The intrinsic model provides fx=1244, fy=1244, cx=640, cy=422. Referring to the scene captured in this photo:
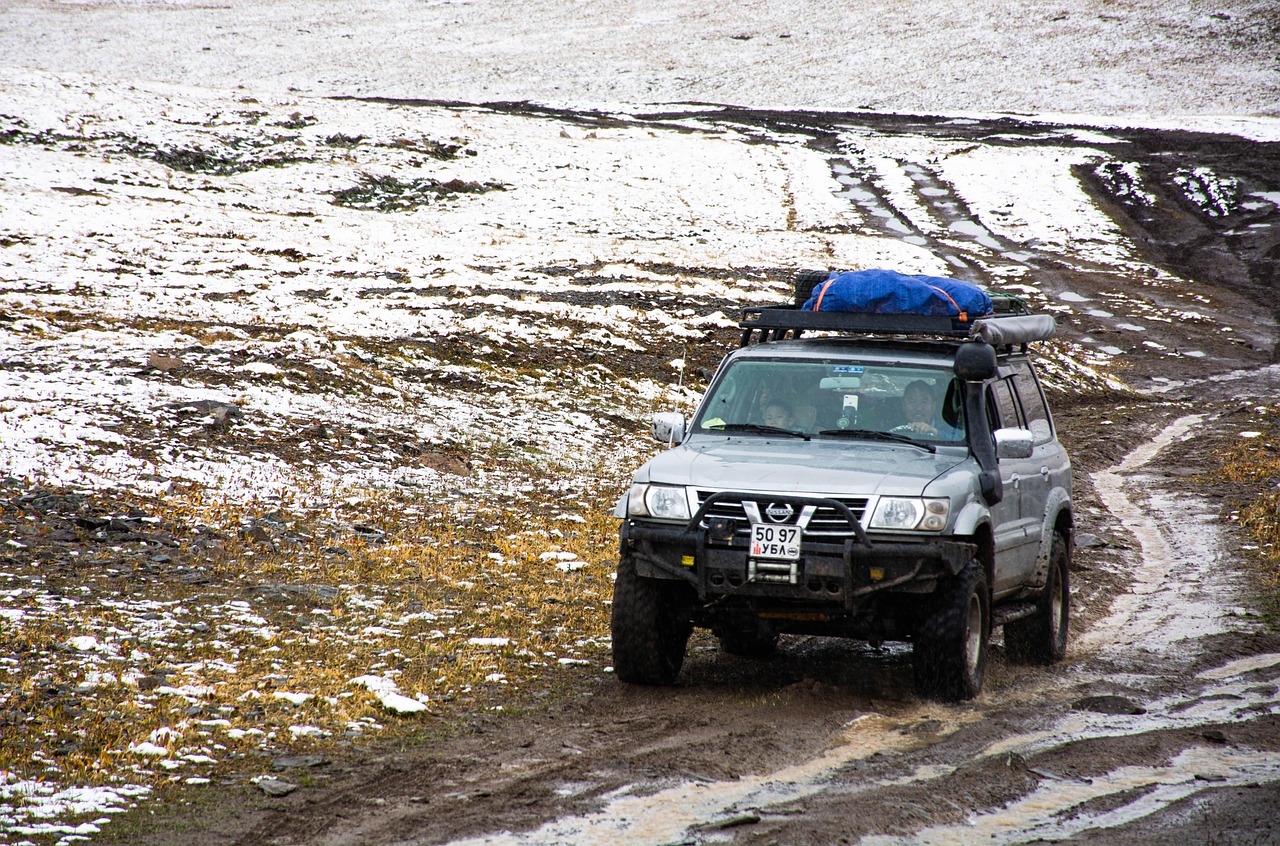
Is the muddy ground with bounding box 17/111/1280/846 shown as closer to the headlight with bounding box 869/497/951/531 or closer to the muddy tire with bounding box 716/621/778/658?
the muddy tire with bounding box 716/621/778/658

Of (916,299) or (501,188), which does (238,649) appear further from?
(501,188)

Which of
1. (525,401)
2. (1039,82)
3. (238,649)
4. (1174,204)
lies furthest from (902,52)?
(238,649)

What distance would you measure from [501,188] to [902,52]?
3904cm

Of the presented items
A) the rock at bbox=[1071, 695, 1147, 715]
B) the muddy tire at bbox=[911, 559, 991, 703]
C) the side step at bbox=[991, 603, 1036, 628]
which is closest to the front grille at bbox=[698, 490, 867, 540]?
the muddy tire at bbox=[911, 559, 991, 703]

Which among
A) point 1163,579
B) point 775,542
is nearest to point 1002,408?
point 775,542

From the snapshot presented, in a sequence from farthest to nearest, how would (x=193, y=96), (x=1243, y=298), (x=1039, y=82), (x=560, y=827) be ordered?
(x=1039, y=82) → (x=193, y=96) → (x=1243, y=298) → (x=560, y=827)

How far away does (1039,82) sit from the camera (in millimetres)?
67125

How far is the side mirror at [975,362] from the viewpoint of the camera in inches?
297

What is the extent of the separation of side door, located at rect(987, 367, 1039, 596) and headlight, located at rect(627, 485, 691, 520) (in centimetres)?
198

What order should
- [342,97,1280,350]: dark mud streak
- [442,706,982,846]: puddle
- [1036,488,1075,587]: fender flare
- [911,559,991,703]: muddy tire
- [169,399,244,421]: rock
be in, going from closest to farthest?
[442,706,982,846]: puddle → [911,559,991,703]: muddy tire → [1036,488,1075,587]: fender flare → [169,399,244,421]: rock → [342,97,1280,350]: dark mud streak

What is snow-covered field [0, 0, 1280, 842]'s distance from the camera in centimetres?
790

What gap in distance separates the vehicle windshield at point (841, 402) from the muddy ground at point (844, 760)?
5.19ft

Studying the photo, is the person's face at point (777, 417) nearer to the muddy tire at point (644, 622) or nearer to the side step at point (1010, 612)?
the muddy tire at point (644, 622)

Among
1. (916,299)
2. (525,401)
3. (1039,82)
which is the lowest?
(525,401)
